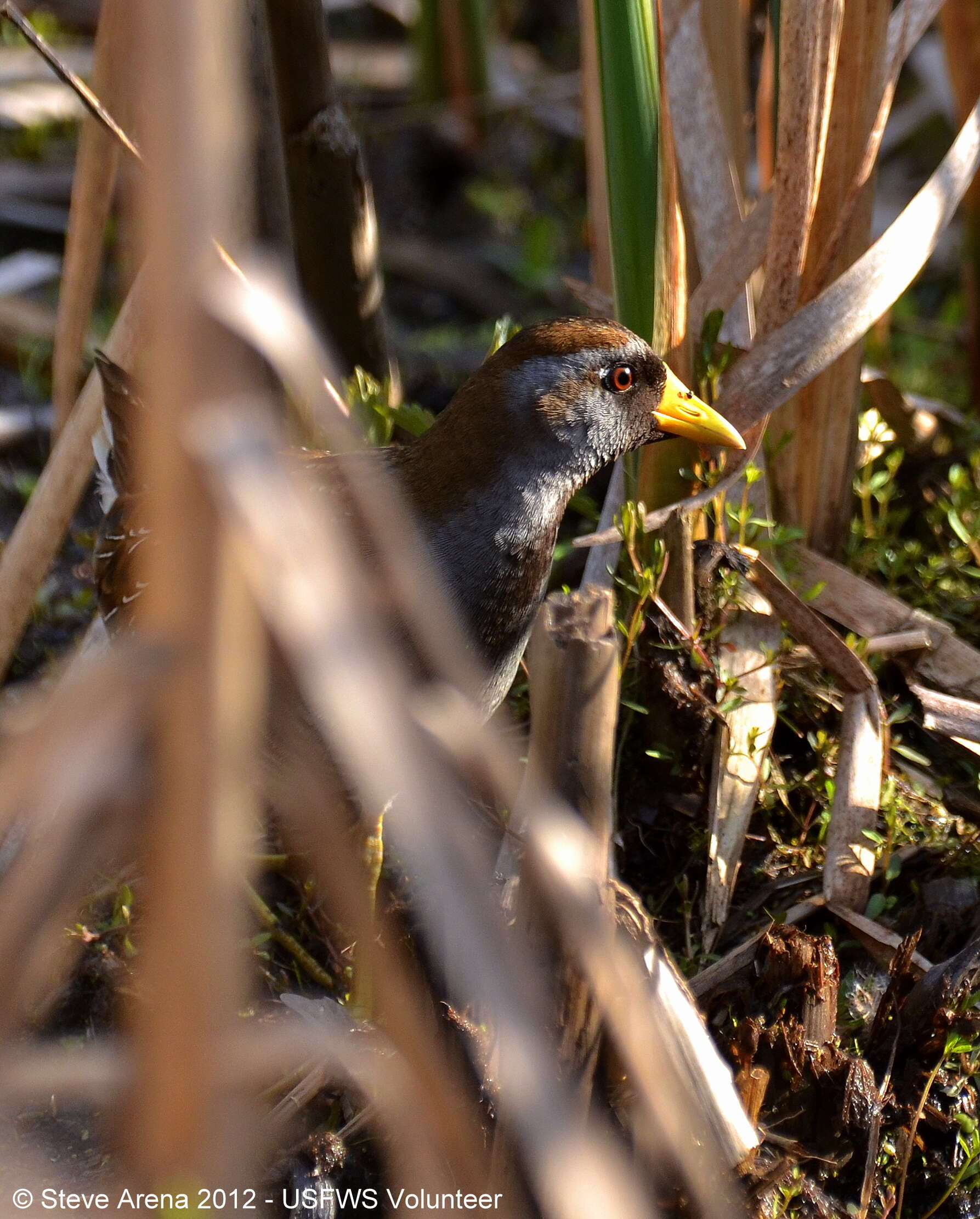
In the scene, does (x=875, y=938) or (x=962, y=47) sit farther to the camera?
(x=962, y=47)

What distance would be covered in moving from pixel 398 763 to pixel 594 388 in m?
1.34

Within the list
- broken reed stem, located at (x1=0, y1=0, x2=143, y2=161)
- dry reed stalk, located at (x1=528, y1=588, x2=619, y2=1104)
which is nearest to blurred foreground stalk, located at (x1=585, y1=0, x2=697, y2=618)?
broken reed stem, located at (x1=0, y1=0, x2=143, y2=161)

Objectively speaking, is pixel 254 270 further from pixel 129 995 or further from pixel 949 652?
pixel 949 652

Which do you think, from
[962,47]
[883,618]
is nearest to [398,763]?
[883,618]

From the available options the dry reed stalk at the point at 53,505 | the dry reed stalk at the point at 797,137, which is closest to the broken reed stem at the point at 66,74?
the dry reed stalk at the point at 53,505

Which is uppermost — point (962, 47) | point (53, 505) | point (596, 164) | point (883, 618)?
point (962, 47)

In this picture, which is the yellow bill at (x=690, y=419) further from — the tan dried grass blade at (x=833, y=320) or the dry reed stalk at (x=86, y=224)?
the dry reed stalk at (x=86, y=224)

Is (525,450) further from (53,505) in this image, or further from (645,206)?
(53,505)

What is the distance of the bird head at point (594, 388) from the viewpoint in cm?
192

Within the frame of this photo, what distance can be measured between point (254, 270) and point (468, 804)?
1.11 meters

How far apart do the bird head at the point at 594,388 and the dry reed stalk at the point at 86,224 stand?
2.79ft

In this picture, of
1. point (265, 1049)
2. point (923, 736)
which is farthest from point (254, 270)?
point (923, 736)

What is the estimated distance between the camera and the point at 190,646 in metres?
0.66

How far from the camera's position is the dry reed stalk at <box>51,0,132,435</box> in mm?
2055
